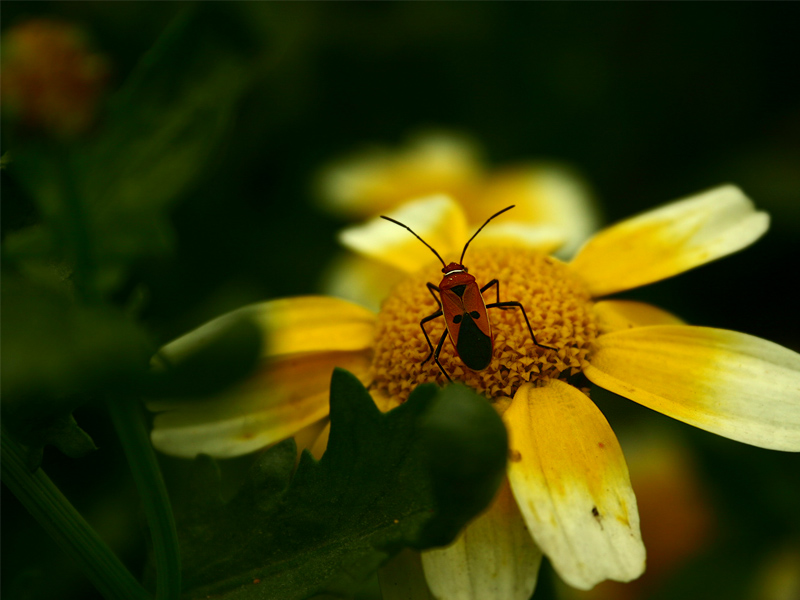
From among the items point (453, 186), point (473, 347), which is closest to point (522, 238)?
point (473, 347)

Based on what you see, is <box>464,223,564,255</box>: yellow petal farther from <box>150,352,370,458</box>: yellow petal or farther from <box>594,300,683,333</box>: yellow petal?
<box>150,352,370,458</box>: yellow petal

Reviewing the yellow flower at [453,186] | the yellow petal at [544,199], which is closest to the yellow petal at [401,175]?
the yellow flower at [453,186]

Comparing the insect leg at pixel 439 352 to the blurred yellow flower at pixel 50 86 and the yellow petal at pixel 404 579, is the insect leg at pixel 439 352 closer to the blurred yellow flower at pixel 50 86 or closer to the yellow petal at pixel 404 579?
the yellow petal at pixel 404 579

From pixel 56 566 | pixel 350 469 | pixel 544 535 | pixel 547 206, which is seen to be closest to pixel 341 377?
pixel 350 469

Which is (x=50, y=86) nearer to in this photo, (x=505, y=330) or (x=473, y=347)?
(x=473, y=347)

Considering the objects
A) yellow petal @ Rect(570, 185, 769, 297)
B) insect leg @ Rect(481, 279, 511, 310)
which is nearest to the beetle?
insect leg @ Rect(481, 279, 511, 310)

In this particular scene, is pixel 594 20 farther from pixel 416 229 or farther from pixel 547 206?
pixel 416 229
